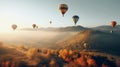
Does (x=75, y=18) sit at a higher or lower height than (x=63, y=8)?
lower

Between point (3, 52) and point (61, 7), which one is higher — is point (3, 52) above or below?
below

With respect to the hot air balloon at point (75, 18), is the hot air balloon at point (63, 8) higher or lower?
higher

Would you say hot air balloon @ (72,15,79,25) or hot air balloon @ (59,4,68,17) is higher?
hot air balloon @ (59,4,68,17)

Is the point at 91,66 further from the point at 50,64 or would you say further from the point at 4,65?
the point at 4,65

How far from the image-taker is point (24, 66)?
15312cm

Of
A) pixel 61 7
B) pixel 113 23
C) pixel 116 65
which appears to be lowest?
pixel 116 65

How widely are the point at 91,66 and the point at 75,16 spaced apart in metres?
37.5

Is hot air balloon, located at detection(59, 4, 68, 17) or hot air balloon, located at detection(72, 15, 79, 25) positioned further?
hot air balloon, located at detection(72, 15, 79, 25)

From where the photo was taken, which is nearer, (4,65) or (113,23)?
(4,65)

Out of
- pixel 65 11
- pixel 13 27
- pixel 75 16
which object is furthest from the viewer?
pixel 13 27

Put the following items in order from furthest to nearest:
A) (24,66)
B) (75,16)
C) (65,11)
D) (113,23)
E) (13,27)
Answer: (113,23)
(13,27)
(75,16)
(24,66)
(65,11)

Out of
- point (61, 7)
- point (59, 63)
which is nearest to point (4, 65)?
point (59, 63)

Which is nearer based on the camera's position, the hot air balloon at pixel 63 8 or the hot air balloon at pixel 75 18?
the hot air balloon at pixel 63 8

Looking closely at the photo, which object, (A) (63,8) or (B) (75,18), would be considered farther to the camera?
(B) (75,18)
